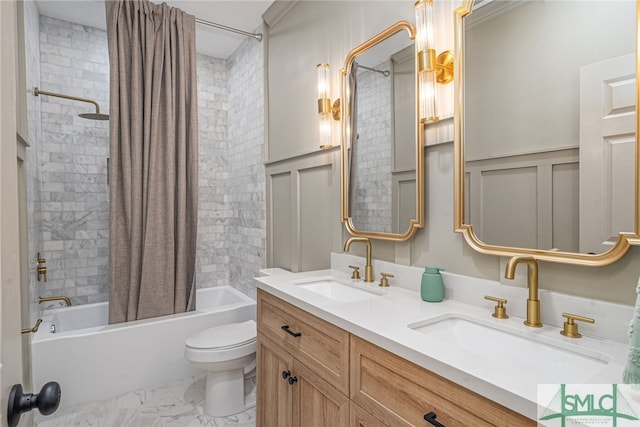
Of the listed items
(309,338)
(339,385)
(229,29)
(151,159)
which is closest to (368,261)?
(309,338)

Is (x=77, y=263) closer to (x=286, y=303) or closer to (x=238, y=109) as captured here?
(x=238, y=109)

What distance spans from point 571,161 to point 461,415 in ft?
2.65

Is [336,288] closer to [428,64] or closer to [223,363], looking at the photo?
[223,363]

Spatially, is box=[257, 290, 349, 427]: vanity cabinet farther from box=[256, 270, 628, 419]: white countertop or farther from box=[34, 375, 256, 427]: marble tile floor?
box=[34, 375, 256, 427]: marble tile floor

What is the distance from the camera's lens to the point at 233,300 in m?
3.45

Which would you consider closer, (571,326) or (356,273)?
(571,326)

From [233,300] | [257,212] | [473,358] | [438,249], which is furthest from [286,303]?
[233,300]

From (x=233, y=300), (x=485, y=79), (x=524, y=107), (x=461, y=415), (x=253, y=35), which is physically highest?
(x=253, y=35)

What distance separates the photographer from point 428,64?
144 centimetres

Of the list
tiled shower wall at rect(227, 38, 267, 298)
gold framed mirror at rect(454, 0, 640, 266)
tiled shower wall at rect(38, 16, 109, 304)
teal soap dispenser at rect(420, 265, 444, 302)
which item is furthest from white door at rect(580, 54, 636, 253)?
tiled shower wall at rect(38, 16, 109, 304)

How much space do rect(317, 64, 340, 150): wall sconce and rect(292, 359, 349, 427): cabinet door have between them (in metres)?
1.27

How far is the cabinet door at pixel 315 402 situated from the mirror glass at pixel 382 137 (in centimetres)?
74

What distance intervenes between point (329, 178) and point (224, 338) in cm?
120

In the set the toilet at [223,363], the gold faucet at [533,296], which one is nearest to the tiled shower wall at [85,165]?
the toilet at [223,363]
